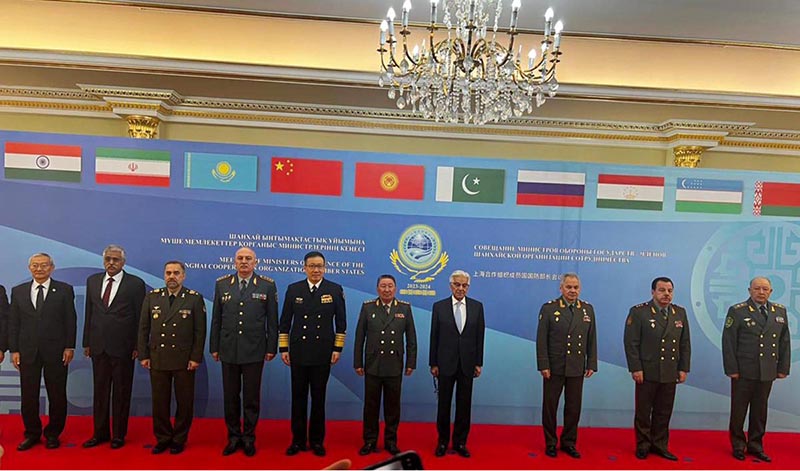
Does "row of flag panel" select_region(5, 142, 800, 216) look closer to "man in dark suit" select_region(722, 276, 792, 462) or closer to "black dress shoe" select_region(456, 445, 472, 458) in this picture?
"man in dark suit" select_region(722, 276, 792, 462)

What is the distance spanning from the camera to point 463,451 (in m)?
3.98

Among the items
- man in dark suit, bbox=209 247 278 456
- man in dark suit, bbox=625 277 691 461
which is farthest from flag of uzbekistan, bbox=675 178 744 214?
man in dark suit, bbox=209 247 278 456

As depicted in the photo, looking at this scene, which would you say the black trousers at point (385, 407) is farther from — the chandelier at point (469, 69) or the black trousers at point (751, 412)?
the black trousers at point (751, 412)

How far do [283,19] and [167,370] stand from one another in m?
3.60

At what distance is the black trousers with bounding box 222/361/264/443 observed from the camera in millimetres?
3859

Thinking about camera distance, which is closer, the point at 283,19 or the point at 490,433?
the point at 490,433

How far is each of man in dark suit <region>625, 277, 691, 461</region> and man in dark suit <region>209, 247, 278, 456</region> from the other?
9.20ft

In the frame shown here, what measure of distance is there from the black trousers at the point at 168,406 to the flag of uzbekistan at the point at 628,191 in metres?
3.57

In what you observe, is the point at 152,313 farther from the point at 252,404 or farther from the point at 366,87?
the point at 366,87

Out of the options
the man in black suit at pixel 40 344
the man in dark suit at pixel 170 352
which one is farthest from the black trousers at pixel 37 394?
the man in dark suit at pixel 170 352

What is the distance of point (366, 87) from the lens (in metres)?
5.46

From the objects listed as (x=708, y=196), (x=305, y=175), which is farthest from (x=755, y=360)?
(x=305, y=175)

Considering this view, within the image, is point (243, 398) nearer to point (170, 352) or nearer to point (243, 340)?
point (243, 340)

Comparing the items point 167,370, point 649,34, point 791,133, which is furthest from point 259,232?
point 791,133
